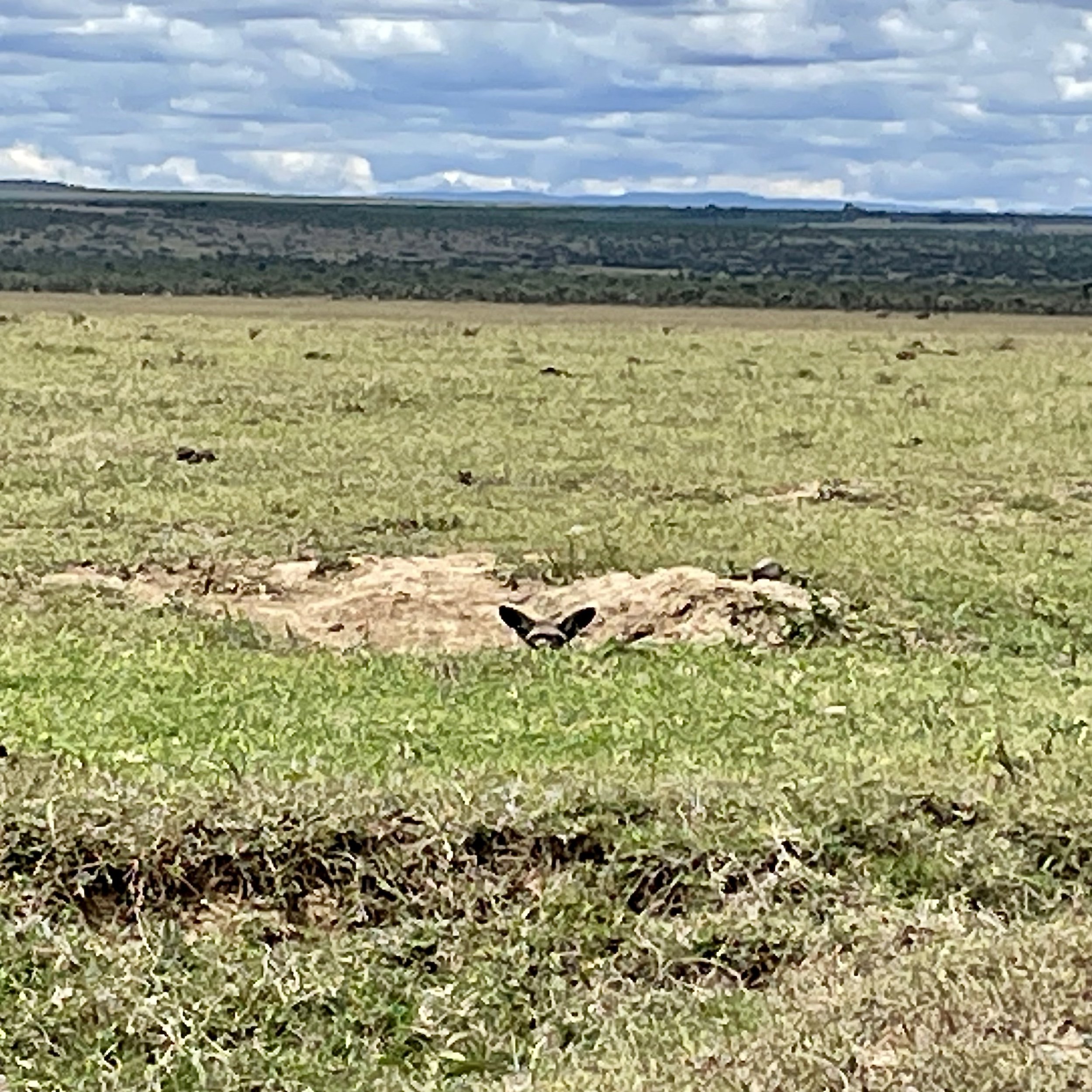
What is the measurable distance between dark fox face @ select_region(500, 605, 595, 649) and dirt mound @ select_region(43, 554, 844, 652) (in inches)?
1.8

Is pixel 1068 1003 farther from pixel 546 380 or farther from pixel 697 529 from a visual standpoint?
pixel 546 380

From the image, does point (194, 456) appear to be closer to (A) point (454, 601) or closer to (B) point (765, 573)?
(A) point (454, 601)

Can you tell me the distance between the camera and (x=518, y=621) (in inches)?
378

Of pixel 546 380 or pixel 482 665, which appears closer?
pixel 482 665

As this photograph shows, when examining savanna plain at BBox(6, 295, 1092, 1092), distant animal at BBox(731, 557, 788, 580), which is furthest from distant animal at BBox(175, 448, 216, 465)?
distant animal at BBox(731, 557, 788, 580)

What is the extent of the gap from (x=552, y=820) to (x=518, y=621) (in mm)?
3105

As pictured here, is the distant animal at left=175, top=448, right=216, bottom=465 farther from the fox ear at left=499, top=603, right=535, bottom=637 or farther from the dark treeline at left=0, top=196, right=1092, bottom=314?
the dark treeline at left=0, top=196, right=1092, bottom=314

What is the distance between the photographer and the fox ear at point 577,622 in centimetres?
955

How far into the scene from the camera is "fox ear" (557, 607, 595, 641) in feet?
31.3

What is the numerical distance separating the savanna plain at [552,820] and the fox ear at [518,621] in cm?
45

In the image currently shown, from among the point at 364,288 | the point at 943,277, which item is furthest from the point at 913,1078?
the point at 943,277

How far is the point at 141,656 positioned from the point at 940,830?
11.0ft

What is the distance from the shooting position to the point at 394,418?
17766 millimetres

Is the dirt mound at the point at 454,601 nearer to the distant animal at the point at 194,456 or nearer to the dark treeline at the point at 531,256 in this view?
the distant animal at the point at 194,456
